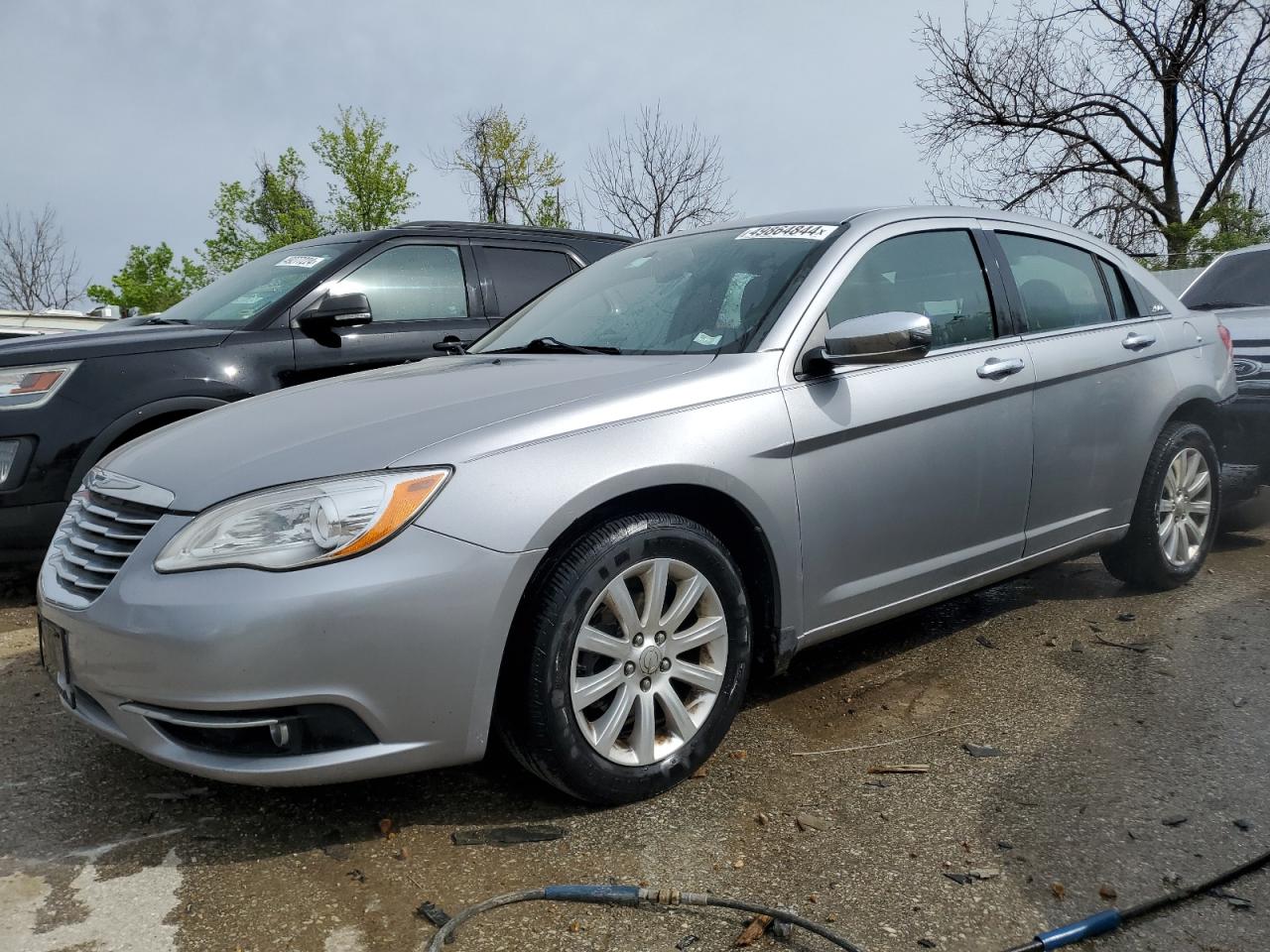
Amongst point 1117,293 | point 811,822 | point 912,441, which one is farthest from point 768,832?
point 1117,293

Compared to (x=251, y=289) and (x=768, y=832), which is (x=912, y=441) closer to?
(x=768, y=832)

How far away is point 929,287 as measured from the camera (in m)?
3.75

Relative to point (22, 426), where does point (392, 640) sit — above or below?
below

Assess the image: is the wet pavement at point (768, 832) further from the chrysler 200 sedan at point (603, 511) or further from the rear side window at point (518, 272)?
the rear side window at point (518, 272)

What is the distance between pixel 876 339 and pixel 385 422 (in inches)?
55.5

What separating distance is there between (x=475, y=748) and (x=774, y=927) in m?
0.81

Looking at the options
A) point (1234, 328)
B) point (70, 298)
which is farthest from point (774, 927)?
point (70, 298)

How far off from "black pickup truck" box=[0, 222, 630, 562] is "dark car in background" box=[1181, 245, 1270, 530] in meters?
3.71

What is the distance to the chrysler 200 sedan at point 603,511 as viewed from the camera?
2453 mm

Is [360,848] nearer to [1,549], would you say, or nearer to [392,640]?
[392,640]

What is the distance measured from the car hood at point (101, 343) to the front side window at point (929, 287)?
3.21 metres

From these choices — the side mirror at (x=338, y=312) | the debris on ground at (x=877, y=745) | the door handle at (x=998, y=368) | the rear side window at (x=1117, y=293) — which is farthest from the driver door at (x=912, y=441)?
the side mirror at (x=338, y=312)

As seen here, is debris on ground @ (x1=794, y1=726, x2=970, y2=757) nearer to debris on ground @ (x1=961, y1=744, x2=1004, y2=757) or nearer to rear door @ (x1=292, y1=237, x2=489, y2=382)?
debris on ground @ (x1=961, y1=744, x2=1004, y2=757)

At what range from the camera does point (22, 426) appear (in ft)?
15.3
